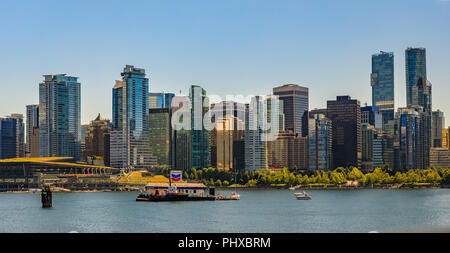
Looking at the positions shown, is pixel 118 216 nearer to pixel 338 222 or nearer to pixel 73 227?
pixel 73 227

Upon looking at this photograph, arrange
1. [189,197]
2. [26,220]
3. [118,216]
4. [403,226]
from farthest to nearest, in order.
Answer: [189,197] → [118,216] → [26,220] → [403,226]

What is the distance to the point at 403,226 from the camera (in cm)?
6769

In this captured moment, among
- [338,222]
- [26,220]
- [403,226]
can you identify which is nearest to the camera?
[403,226]

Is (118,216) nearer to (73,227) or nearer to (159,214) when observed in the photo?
(159,214)
